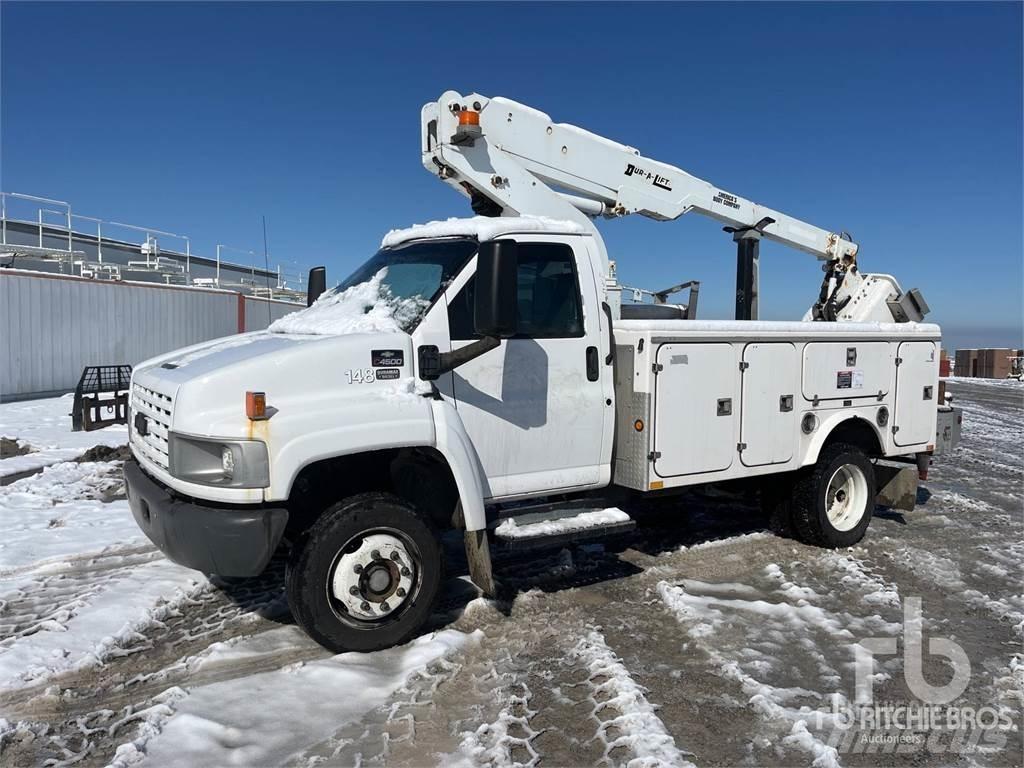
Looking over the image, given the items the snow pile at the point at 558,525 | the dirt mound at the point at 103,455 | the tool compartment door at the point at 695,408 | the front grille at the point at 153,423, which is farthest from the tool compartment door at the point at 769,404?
the dirt mound at the point at 103,455

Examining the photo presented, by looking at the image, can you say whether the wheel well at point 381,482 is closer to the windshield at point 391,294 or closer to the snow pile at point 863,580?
the windshield at point 391,294

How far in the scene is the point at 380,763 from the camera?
10.4 feet

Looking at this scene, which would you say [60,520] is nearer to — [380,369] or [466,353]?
[380,369]

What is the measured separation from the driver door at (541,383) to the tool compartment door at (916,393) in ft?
10.6

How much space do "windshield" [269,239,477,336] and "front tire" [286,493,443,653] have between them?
1.03m

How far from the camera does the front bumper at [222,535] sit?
3807 mm

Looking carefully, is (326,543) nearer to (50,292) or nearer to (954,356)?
(50,292)

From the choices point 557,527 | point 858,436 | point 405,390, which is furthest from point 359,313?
point 858,436

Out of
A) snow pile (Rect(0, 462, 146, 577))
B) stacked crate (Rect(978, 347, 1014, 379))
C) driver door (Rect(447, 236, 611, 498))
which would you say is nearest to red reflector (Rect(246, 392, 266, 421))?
driver door (Rect(447, 236, 611, 498))

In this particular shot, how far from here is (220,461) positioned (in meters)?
3.84

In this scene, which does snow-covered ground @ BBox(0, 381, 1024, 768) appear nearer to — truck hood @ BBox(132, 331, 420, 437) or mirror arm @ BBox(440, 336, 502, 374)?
truck hood @ BBox(132, 331, 420, 437)

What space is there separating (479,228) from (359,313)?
0.93m

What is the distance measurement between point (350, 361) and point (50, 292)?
14.2 metres

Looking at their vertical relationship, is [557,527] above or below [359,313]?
below
